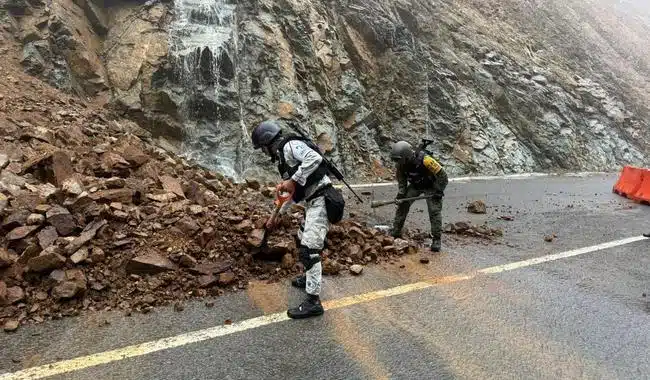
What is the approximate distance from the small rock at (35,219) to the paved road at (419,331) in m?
1.26

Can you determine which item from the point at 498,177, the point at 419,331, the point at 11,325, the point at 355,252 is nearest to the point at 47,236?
the point at 11,325

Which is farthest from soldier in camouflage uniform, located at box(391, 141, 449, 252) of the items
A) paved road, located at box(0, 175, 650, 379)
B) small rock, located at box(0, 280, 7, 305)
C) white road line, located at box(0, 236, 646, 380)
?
small rock, located at box(0, 280, 7, 305)

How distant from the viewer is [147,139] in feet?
32.9

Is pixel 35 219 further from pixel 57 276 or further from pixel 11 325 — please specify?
pixel 11 325

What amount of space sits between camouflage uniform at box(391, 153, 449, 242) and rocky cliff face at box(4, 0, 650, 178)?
5628 millimetres

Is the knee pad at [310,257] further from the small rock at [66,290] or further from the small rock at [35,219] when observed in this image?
the small rock at [35,219]

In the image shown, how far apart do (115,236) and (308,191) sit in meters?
2.05

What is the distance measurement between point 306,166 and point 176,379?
208 centimetres

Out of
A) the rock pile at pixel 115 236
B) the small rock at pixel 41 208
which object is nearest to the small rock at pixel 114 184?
the rock pile at pixel 115 236

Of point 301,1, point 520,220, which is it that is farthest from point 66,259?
point 301,1

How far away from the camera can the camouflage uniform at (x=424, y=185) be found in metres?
6.78

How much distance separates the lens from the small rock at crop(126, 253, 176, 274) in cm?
459

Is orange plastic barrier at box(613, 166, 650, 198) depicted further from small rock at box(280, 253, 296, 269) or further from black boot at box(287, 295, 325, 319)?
black boot at box(287, 295, 325, 319)

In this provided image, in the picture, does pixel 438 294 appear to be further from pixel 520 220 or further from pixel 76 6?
pixel 76 6
